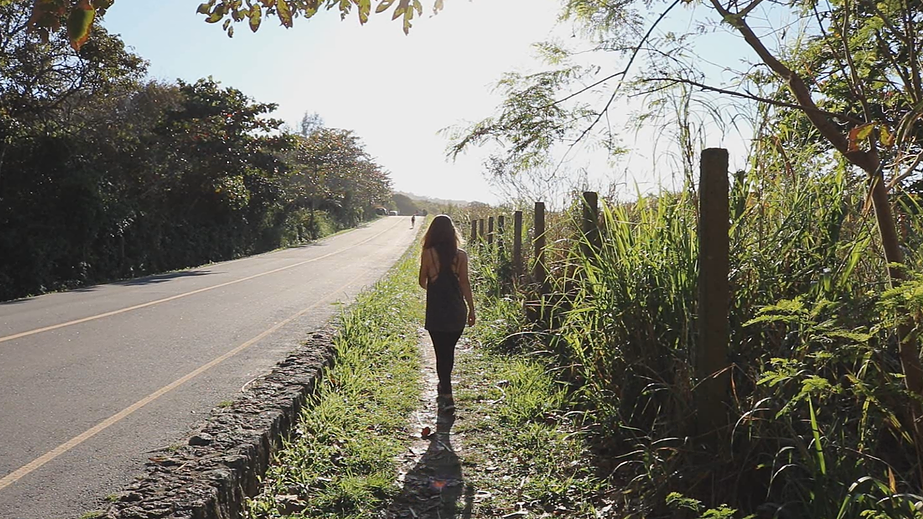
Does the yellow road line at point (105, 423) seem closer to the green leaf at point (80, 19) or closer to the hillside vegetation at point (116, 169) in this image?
the green leaf at point (80, 19)

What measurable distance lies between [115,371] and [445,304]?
390 cm

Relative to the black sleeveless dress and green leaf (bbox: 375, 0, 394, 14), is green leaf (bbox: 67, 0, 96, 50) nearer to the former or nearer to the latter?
green leaf (bbox: 375, 0, 394, 14)

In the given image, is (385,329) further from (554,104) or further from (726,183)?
(726,183)

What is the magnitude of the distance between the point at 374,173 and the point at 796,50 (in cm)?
8751

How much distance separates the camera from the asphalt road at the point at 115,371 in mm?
4688

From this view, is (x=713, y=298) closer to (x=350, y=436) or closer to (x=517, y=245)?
(x=350, y=436)

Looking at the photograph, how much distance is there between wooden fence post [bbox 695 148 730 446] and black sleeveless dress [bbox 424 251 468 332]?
2.92m

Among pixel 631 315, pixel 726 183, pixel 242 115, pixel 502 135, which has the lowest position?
pixel 631 315

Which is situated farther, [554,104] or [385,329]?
[385,329]

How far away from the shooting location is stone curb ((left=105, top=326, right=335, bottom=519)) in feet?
10.7

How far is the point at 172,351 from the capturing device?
870cm

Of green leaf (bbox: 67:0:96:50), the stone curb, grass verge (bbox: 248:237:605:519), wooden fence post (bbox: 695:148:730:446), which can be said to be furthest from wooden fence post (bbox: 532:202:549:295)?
green leaf (bbox: 67:0:96:50)

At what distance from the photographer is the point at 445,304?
20.8ft

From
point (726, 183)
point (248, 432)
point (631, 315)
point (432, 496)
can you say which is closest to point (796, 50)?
point (726, 183)
